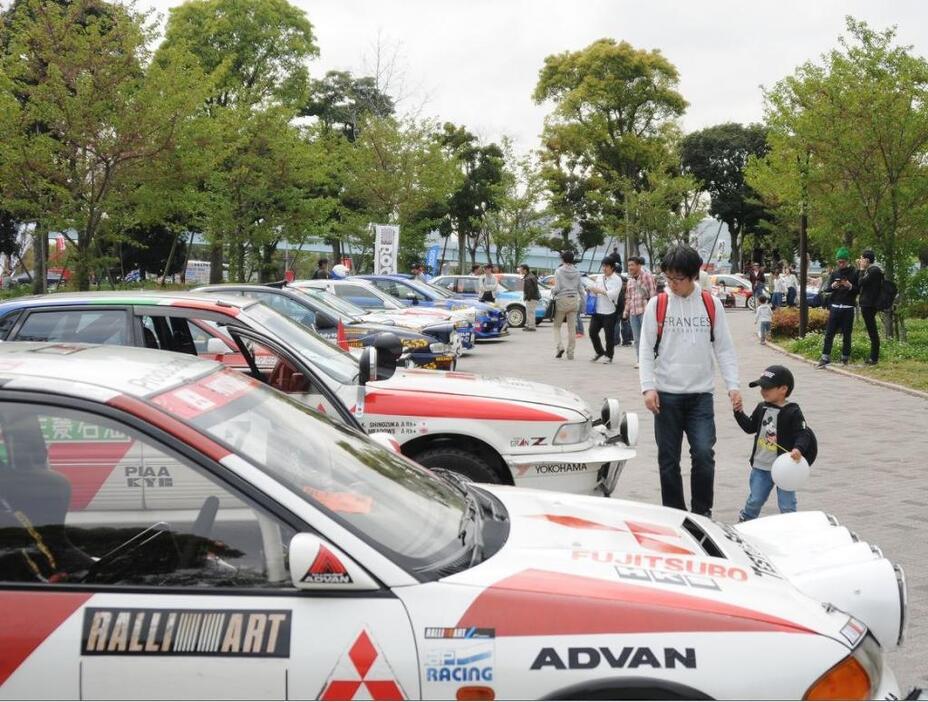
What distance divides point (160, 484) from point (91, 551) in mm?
261

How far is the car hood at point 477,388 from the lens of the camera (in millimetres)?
6531

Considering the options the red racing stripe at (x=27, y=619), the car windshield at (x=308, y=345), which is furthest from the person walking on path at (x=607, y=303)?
the red racing stripe at (x=27, y=619)

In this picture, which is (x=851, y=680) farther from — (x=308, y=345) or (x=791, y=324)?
(x=791, y=324)

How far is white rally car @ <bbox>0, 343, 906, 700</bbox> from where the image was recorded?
2.59 metres

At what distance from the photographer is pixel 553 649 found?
2.62 meters

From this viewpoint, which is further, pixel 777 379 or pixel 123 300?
pixel 123 300

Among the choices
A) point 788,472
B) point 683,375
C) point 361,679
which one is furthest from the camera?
point 683,375

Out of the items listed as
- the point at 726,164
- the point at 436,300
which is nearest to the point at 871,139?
the point at 436,300

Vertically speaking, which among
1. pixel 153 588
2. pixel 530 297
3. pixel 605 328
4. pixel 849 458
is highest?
pixel 153 588

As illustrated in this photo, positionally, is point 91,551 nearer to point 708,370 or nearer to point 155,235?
point 708,370

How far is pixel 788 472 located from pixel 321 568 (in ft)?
13.4

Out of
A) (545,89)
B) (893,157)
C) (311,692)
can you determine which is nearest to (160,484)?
(311,692)

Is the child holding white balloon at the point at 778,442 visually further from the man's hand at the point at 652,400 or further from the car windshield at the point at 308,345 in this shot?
the car windshield at the point at 308,345

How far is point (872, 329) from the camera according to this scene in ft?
53.8
